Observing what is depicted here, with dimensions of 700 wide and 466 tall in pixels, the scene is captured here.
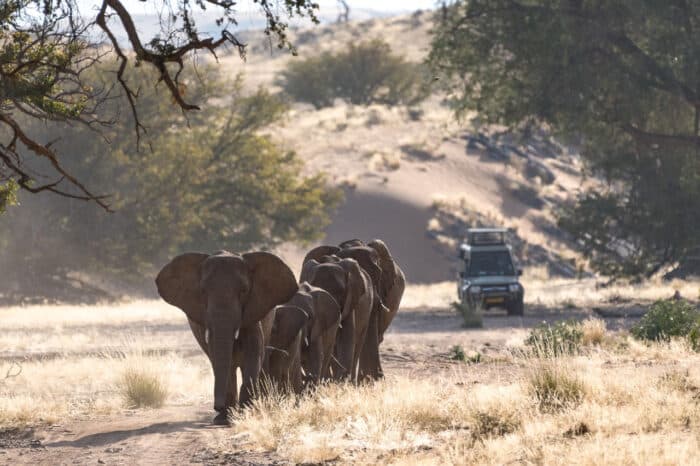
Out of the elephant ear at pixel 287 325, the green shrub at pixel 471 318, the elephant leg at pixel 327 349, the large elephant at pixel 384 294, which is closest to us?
the elephant ear at pixel 287 325

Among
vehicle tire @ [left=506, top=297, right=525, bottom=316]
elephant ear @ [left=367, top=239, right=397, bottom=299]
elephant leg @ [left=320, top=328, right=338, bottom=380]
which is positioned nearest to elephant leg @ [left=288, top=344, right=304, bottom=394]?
elephant leg @ [left=320, top=328, right=338, bottom=380]

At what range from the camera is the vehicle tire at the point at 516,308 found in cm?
3500

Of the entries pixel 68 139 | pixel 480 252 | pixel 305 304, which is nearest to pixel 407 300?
pixel 480 252

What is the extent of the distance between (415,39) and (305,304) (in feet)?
394

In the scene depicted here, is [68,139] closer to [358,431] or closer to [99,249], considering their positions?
[99,249]

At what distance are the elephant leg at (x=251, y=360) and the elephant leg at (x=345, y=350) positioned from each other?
229 cm

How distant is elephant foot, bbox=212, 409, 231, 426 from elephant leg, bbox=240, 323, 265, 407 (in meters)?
0.20

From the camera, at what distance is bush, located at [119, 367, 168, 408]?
52.9 feet

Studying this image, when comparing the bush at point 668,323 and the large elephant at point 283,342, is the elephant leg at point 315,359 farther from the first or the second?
the bush at point 668,323

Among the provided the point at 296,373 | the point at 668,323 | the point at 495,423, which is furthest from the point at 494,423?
the point at 668,323

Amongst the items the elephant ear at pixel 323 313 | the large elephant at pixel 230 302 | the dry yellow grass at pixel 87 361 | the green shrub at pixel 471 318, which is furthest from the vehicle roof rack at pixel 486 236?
the large elephant at pixel 230 302

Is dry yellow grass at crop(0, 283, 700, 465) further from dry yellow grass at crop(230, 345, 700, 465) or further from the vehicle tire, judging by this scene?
the vehicle tire

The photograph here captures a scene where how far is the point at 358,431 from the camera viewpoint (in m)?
11.7

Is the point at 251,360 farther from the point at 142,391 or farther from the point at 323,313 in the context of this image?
the point at 142,391
